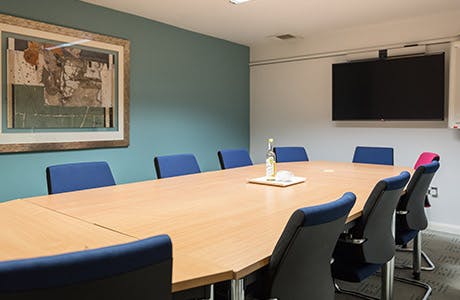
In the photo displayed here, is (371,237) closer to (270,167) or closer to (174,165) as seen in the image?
(270,167)

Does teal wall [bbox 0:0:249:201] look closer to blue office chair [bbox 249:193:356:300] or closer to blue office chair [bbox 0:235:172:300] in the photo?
blue office chair [bbox 249:193:356:300]

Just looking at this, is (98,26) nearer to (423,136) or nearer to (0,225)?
(0,225)

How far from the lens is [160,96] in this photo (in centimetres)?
484

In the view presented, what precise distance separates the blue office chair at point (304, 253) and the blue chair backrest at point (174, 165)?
1.85m

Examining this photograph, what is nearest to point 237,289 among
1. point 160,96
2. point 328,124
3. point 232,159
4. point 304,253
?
point 304,253

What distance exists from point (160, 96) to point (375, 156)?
271cm

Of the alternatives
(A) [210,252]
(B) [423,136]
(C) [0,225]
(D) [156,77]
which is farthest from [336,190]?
(D) [156,77]

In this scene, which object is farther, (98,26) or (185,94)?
(185,94)

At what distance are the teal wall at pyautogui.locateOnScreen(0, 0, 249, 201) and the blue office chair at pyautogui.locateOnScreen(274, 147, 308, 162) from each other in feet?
4.40

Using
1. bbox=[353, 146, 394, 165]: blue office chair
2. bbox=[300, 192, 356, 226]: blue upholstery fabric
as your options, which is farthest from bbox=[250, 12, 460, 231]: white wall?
bbox=[300, 192, 356, 226]: blue upholstery fabric

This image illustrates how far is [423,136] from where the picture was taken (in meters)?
4.65

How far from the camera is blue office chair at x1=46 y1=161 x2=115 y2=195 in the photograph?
253cm

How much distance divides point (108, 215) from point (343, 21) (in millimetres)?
4003

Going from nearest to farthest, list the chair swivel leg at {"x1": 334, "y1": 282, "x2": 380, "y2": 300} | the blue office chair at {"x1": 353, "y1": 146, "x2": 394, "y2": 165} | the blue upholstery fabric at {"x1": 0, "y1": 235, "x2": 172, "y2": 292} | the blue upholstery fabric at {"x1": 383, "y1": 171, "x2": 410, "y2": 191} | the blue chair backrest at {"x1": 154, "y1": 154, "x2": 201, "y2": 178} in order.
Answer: the blue upholstery fabric at {"x1": 0, "y1": 235, "x2": 172, "y2": 292}
the blue upholstery fabric at {"x1": 383, "y1": 171, "x2": 410, "y2": 191}
the chair swivel leg at {"x1": 334, "y1": 282, "x2": 380, "y2": 300}
the blue chair backrest at {"x1": 154, "y1": 154, "x2": 201, "y2": 178}
the blue office chair at {"x1": 353, "y1": 146, "x2": 394, "y2": 165}
